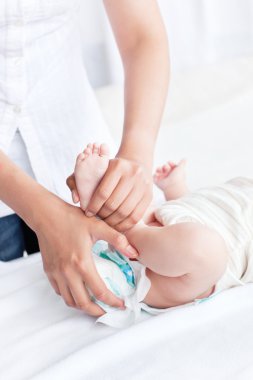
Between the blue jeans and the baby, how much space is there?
27 cm

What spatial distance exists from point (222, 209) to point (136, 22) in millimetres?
462

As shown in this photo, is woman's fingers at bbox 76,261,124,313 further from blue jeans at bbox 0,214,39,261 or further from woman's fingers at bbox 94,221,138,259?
blue jeans at bbox 0,214,39,261

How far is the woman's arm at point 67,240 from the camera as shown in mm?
1086

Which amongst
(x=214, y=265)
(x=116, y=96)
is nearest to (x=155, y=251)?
(x=214, y=265)

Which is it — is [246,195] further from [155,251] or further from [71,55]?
[71,55]

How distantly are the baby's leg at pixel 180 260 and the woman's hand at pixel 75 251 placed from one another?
4 centimetres

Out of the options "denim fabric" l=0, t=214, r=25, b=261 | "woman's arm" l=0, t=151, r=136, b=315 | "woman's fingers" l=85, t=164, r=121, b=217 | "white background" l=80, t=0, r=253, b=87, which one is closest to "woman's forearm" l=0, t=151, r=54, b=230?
"woman's arm" l=0, t=151, r=136, b=315

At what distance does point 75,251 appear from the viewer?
1088mm

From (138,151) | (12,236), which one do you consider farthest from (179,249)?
(12,236)

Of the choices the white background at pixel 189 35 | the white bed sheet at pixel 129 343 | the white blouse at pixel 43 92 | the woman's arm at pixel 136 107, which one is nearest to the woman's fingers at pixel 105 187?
the woman's arm at pixel 136 107

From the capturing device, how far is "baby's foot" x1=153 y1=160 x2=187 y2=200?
4.74ft

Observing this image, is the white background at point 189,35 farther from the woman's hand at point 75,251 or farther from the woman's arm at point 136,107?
the woman's hand at point 75,251

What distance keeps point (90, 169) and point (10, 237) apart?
0.42 m

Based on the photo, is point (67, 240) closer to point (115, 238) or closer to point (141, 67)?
point (115, 238)
